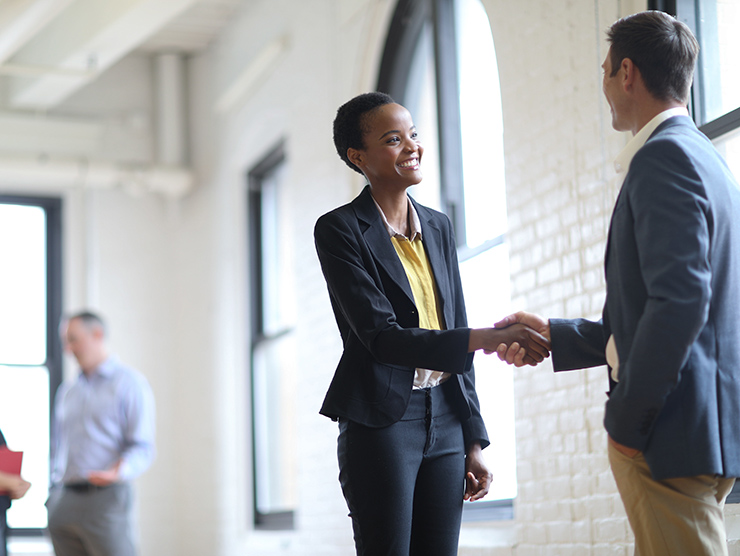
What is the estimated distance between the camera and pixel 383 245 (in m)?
2.19

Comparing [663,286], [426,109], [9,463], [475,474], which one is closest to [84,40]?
[426,109]

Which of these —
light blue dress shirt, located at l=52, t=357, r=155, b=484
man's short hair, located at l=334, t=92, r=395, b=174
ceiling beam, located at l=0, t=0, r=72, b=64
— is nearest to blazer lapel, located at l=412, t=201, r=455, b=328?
man's short hair, located at l=334, t=92, r=395, b=174

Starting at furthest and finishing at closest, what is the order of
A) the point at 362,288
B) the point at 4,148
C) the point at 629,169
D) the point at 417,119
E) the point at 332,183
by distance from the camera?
the point at 4,148 < the point at 332,183 < the point at 417,119 < the point at 362,288 < the point at 629,169

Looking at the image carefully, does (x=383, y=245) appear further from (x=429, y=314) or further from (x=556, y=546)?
(x=556, y=546)

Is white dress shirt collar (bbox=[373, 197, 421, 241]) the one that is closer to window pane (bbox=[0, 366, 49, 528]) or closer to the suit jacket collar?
the suit jacket collar

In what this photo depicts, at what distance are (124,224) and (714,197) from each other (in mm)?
6938

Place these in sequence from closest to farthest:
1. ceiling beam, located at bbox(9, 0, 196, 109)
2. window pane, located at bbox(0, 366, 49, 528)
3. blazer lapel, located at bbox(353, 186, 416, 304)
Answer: blazer lapel, located at bbox(353, 186, 416, 304) < ceiling beam, located at bbox(9, 0, 196, 109) < window pane, located at bbox(0, 366, 49, 528)

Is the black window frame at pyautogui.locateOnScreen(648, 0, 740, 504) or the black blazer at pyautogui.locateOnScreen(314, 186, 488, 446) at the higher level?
the black window frame at pyautogui.locateOnScreen(648, 0, 740, 504)

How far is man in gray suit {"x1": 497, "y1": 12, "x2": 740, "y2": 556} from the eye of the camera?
1.61 m

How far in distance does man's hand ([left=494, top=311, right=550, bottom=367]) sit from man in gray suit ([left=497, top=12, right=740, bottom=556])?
39 cm

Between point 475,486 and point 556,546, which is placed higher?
point 475,486

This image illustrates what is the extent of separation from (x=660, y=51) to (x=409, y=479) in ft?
3.43

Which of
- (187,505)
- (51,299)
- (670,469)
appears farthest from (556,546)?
(51,299)

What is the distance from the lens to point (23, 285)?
7781mm
